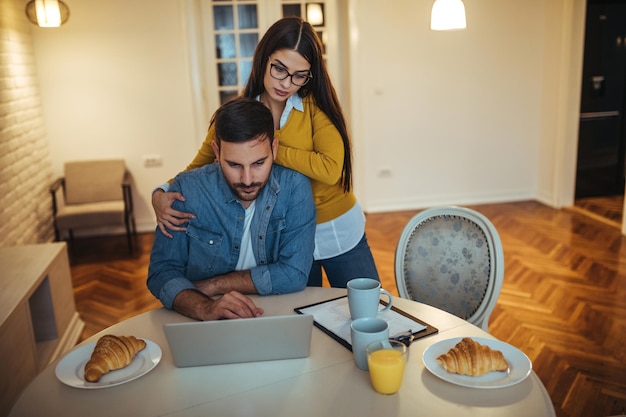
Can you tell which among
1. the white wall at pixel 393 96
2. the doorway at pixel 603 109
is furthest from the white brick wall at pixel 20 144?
the doorway at pixel 603 109

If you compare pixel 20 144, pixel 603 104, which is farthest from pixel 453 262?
pixel 603 104

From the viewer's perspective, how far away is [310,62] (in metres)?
1.99

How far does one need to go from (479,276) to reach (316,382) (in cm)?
91

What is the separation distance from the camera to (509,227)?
5.12 m

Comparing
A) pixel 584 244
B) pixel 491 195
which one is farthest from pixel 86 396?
pixel 491 195

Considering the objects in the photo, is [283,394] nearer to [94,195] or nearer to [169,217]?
[169,217]

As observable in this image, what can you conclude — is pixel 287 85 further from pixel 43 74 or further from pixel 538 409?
pixel 43 74

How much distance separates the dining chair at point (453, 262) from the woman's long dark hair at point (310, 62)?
12.8 inches

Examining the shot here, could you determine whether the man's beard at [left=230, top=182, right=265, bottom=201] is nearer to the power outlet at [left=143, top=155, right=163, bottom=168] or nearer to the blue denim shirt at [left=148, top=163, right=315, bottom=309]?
the blue denim shirt at [left=148, top=163, right=315, bottom=309]

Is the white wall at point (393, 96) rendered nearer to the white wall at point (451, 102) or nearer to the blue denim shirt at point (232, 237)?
the white wall at point (451, 102)

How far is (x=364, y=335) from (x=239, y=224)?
67 cm

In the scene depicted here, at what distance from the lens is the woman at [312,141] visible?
6.40 ft

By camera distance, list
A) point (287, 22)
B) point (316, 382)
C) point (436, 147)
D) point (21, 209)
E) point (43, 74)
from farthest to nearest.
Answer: point (436, 147) < point (43, 74) < point (21, 209) < point (287, 22) < point (316, 382)

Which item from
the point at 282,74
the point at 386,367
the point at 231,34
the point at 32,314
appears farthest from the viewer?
the point at 231,34
